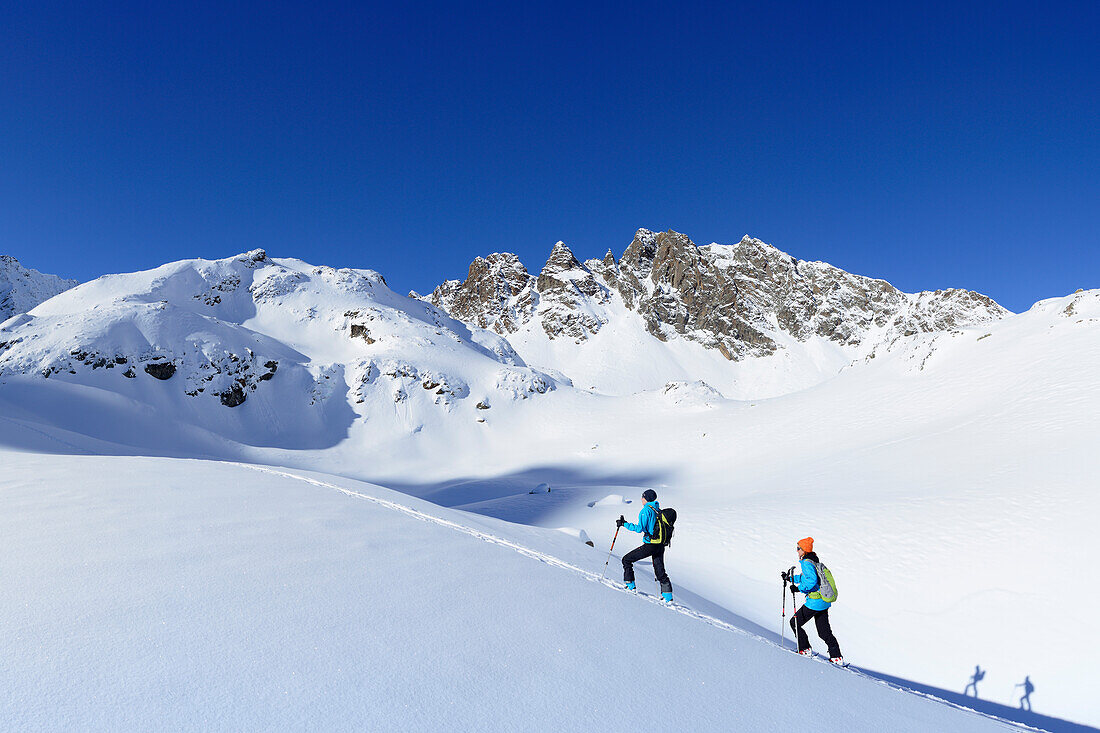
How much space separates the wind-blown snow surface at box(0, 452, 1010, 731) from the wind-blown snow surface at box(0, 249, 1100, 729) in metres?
0.70

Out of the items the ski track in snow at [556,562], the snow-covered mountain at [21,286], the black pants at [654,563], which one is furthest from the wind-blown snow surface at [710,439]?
the snow-covered mountain at [21,286]

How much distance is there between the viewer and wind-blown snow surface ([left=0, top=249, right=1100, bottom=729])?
10836 mm

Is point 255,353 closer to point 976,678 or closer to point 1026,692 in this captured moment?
point 976,678

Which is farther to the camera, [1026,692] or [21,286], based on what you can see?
[21,286]

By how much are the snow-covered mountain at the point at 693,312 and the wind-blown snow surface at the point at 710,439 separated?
57044 mm

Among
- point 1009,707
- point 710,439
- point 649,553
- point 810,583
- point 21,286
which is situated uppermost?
point 21,286

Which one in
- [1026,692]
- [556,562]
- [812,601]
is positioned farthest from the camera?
[1026,692]

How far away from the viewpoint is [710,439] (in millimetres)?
36594

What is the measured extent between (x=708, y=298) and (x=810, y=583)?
474 ft

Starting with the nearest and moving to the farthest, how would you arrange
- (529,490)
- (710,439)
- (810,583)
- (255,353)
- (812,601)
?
(810,583), (812,601), (529,490), (710,439), (255,353)

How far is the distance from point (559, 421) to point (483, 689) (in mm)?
48483

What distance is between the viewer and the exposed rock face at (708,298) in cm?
13538

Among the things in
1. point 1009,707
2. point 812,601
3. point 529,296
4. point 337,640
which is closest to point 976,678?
point 1009,707

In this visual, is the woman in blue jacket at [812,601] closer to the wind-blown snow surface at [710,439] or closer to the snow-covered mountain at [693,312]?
the wind-blown snow surface at [710,439]
